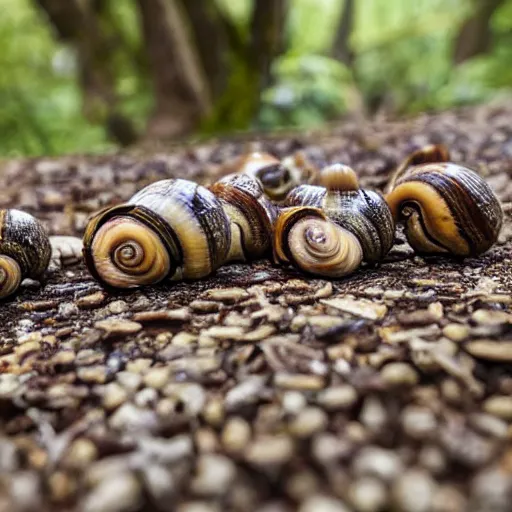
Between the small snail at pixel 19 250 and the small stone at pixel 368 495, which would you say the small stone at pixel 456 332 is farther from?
the small snail at pixel 19 250

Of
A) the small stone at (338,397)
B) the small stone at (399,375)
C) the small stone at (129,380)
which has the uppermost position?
the small stone at (129,380)

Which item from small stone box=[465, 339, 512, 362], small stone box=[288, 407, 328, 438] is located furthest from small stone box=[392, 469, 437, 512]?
small stone box=[465, 339, 512, 362]

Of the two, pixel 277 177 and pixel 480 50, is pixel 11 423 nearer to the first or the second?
pixel 277 177

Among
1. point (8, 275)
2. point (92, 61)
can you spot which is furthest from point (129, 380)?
point (92, 61)

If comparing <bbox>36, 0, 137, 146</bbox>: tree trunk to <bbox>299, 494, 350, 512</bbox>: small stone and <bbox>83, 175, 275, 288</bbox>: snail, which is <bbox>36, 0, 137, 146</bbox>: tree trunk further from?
<bbox>299, 494, 350, 512</bbox>: small stone

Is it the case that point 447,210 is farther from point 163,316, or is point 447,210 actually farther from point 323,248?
point 163,316

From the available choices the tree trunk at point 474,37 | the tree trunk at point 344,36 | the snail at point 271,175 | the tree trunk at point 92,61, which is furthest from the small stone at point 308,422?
the tree trunk at point 474,37
